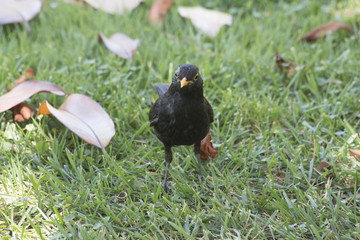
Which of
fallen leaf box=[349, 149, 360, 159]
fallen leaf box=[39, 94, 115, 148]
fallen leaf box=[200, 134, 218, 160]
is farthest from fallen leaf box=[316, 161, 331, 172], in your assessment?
fallen leaf box=[39, 94, 115, 148]

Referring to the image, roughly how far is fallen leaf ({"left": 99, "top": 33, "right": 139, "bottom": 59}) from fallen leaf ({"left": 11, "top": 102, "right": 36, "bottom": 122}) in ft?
4.57

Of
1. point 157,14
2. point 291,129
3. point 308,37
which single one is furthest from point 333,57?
point 157,14

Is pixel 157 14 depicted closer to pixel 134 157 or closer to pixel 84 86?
pixel 84 86

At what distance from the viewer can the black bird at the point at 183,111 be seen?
3.30m

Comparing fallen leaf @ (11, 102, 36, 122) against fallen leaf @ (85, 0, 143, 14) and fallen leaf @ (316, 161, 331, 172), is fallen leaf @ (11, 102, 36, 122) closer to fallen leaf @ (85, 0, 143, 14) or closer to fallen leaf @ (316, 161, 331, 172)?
fallen leaf @ (85, 0, 143, 14)

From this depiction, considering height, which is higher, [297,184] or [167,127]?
[167,127]

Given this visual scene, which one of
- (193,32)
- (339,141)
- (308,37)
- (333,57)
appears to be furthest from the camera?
(193,32)

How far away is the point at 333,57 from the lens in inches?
200

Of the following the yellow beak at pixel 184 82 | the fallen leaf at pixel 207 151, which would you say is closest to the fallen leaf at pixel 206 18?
the fallen leaf at pixel 207 151

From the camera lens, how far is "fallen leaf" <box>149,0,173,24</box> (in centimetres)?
584

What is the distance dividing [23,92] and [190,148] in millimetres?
1593

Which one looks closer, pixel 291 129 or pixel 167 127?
pixel 167 127

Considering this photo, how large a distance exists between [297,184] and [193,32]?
118 inches

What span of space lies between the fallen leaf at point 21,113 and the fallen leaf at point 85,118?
29 centimetres
